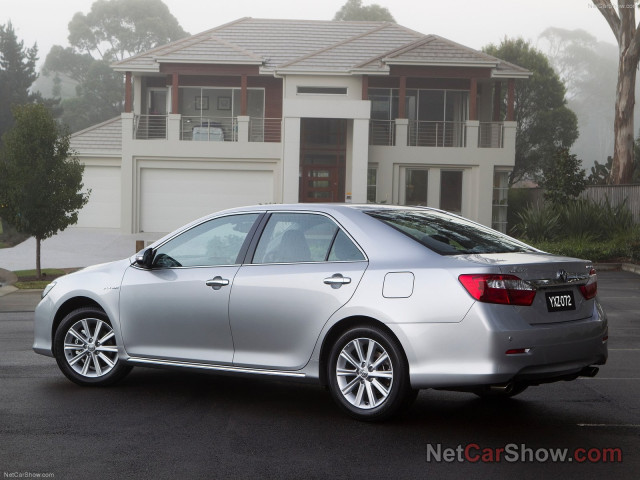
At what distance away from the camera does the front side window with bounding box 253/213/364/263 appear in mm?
7148

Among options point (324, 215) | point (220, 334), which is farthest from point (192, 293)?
point (324, 215)

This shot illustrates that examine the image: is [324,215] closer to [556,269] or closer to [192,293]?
[192,293]

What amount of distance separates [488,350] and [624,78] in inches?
1177

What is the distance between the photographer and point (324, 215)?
24.3 ft

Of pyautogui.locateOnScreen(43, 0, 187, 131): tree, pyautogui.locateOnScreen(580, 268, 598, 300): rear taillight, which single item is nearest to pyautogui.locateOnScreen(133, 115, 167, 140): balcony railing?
pyautogui.locateOnScreen(580, 268, 598, 300): rear taillight

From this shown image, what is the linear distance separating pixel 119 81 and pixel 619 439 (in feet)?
282

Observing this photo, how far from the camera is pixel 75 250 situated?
2944 centimetres

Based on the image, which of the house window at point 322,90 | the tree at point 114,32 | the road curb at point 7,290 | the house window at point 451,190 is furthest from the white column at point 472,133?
the tree at point 114,32

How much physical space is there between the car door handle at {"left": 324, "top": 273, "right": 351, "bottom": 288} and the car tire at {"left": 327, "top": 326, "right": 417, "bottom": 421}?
0.34 meters

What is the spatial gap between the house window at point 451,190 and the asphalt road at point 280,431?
25425 mm

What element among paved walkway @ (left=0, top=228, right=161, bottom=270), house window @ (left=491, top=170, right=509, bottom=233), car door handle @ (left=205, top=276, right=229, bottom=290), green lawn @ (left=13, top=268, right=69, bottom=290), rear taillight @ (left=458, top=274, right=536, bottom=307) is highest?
rear taillight @ (left=458, top=274, right=536, bottom=307)

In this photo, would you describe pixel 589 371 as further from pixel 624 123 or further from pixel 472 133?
pixel 624 123

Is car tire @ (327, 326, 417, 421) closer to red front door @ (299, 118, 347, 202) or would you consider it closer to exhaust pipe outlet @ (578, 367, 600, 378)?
exhaust pipe outlet @ (578, 367, 600, 378)

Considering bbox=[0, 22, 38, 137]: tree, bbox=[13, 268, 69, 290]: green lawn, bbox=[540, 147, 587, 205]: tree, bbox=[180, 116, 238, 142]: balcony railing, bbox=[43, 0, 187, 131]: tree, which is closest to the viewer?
bbox=[13, 268, 69, 290]: green lawn
